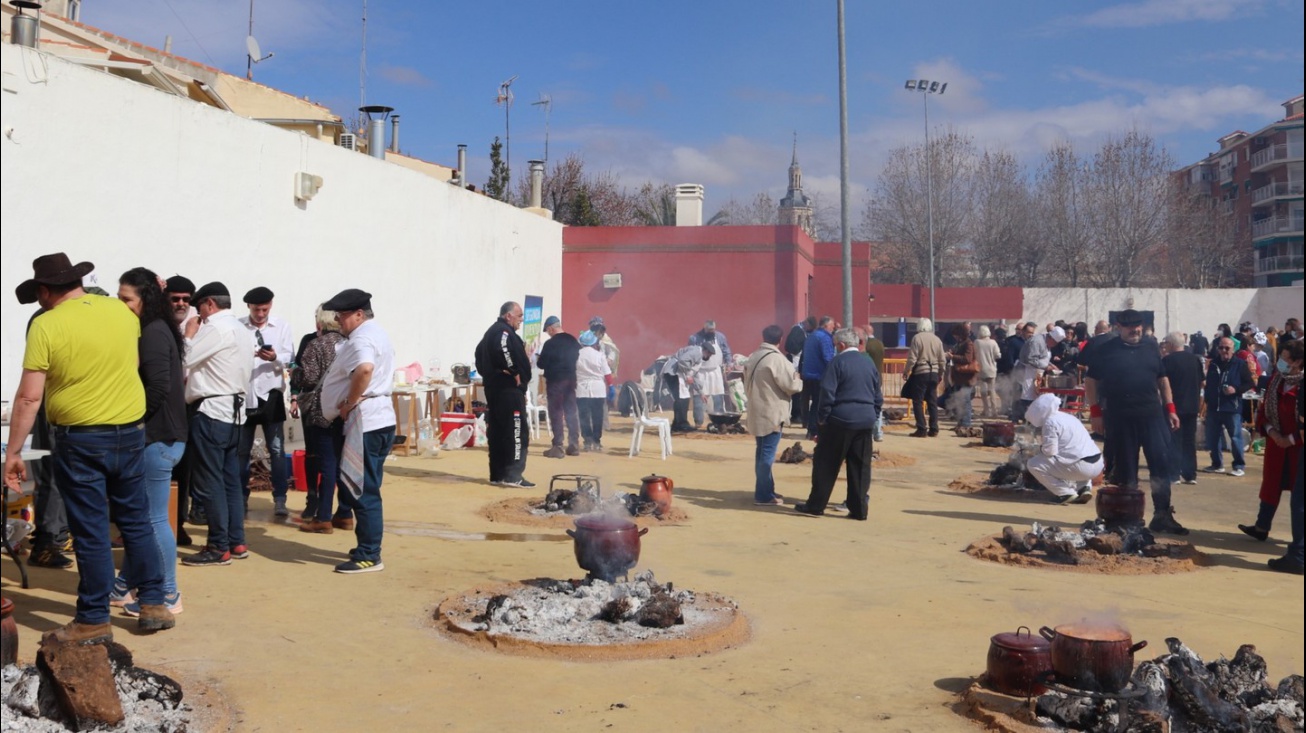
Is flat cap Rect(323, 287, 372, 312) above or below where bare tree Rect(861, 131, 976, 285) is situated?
below

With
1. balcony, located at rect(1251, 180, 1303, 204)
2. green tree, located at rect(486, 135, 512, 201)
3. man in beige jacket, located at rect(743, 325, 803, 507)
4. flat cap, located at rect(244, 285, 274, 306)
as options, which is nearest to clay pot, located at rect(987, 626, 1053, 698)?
balcony, located at rect(1251, 180, 1303, 204)

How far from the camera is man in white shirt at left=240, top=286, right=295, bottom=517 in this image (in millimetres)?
8273

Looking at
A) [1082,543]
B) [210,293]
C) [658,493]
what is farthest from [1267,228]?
[210,293]

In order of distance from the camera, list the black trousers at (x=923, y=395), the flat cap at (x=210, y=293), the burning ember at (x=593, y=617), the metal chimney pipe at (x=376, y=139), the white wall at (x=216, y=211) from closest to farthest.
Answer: the burning ember at (x=593, y=617) → the flat cap at (x=210, y=293) → the white wall at (x=216, y=211) → the black trousers at (x=923, y=395) → the metal chimney pipe at (x=376, y=139)

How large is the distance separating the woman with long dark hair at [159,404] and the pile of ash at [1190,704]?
4.29 m

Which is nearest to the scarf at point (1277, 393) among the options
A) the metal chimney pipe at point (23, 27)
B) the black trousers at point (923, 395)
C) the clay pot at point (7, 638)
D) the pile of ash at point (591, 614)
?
the pile of ash at point (591, 614)

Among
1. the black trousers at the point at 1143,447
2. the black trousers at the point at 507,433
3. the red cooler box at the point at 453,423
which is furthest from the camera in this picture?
the red cooler box at the point at 453,423

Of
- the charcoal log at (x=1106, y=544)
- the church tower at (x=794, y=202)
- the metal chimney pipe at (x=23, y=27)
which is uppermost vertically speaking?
the church tower at (x=794, y=202)

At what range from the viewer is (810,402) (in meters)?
17.1

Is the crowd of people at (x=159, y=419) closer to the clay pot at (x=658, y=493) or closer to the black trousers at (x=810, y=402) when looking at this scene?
the clay pot at (x=658, y=493)

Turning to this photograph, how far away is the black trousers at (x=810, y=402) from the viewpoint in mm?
16062

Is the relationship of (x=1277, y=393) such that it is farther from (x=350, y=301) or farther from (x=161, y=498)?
(x=161, y=498)

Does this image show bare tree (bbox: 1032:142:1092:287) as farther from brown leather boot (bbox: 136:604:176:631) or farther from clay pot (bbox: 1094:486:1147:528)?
brown leather boot (bbox: 136:604:176:631)

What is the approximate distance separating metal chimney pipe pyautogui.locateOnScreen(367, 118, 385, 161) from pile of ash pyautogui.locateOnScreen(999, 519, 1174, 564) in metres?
12.5
